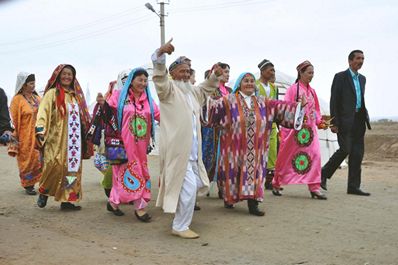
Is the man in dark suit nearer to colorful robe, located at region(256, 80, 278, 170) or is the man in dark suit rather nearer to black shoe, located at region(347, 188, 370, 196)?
black shoe, located at region(347, 188, 370, 196)

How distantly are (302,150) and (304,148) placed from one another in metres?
0.04

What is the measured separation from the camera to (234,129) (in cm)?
523

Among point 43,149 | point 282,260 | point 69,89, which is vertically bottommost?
point 282,260

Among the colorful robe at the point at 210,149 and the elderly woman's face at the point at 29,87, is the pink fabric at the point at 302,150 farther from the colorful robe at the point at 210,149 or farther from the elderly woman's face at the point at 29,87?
the elderly woman's face at the point at 29,87

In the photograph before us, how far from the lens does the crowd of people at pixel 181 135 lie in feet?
14.9

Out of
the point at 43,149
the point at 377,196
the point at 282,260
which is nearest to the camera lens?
the point at 282,260

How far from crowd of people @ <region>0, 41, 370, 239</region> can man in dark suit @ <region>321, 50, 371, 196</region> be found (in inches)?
0.5

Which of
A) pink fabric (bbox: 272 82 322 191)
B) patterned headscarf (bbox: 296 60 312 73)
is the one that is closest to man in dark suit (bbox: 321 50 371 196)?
pink fabric (bbox: 272 82 322 191)

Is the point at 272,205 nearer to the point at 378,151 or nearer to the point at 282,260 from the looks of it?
the point at 282,260

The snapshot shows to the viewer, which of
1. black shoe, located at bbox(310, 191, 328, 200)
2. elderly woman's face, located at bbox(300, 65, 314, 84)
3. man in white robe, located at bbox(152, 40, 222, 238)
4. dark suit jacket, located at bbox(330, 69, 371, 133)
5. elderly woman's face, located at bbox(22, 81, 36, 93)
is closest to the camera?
man in white robe, located at bbox(152, 40, 222, 238)

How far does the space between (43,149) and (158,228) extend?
1.68 m

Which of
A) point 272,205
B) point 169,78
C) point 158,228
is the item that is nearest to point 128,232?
point 158,228

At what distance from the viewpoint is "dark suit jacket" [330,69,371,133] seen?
21.4 feet

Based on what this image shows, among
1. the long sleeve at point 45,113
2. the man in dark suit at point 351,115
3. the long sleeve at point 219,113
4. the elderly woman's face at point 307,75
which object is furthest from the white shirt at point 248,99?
the long sleeve at point 45,113
